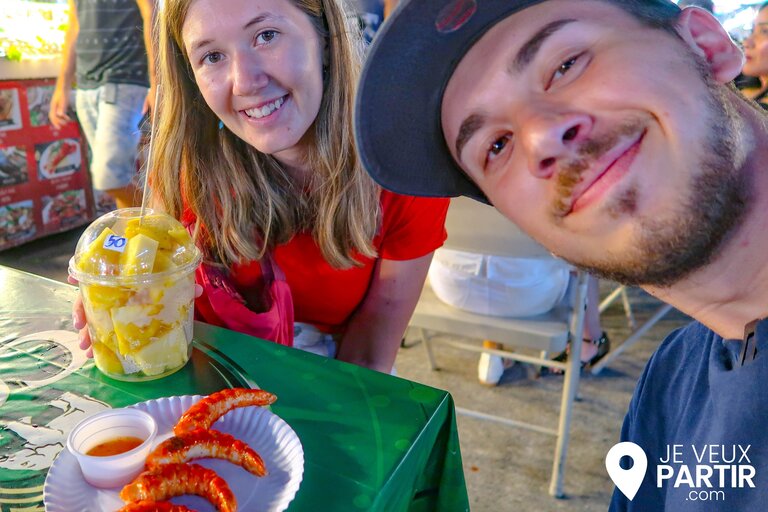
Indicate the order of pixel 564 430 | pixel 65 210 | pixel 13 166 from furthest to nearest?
pixel 65 210, pixel 13 166, pixel 564 430

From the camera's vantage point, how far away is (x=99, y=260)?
3.43ft

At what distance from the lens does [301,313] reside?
1652mm

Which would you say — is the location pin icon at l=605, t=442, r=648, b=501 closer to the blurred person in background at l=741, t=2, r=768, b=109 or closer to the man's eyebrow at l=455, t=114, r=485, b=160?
the man's eyebrow at l=455, t=114, r=485, b=160

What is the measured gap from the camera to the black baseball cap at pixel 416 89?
2.86ft

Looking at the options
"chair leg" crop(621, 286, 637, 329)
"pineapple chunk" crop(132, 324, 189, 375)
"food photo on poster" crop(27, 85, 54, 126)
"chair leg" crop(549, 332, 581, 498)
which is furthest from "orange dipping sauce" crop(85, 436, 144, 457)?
"food photo on poster" crop(27, 85, 54, 126)

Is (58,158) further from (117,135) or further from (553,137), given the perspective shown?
(553,137)

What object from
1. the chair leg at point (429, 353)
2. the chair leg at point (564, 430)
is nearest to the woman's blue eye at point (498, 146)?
the chair leg at point (564, 430)

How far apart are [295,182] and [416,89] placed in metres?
0.69

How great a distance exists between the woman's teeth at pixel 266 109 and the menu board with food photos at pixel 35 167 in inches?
129

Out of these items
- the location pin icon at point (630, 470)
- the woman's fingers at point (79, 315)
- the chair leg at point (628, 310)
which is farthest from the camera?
the chair leg at point (628, 310)

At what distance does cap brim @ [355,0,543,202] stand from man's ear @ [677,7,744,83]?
22 cm

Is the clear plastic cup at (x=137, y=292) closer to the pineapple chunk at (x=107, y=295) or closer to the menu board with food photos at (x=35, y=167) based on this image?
the pineapple chunk at (x=107, y=295)

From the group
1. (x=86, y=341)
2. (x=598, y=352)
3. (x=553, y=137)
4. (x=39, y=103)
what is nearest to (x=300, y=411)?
(x=86, y=341)

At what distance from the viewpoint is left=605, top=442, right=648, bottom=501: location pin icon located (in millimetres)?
959
